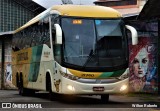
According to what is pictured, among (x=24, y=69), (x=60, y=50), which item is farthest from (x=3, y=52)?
(x=60, y=50)

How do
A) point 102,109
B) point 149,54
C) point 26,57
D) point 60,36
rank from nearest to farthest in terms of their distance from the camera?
point 102,109, point 60,36, point 26,57, point 149,54

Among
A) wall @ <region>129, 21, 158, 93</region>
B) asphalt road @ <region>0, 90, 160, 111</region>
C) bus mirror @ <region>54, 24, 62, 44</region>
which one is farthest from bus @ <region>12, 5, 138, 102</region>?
wall @ <region>129, 21, 158, 93</region>

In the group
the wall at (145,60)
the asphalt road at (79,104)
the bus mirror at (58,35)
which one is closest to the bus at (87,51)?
the bus mirror at (58,35)

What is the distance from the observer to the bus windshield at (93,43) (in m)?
17.2

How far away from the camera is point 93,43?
1744cm

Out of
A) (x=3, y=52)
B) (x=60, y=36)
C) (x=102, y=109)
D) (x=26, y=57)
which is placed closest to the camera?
(x=102, y=109)

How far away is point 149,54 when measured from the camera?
27.2m

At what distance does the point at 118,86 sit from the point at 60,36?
269 cm

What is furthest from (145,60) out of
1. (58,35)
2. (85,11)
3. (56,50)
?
(58,35)

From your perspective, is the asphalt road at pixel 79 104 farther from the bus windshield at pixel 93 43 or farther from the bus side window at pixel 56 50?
the bus side window at pixel 56 50

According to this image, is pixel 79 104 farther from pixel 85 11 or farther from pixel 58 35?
pixel 85 11

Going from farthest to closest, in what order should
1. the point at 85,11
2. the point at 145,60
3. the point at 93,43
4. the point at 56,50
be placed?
the point at 145,60 → the point at 85,11 → the point at 56,50 → the point at 93,43

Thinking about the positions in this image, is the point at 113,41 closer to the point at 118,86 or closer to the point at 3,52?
the point at 118,86

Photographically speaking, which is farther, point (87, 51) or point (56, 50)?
point (56, 50)
